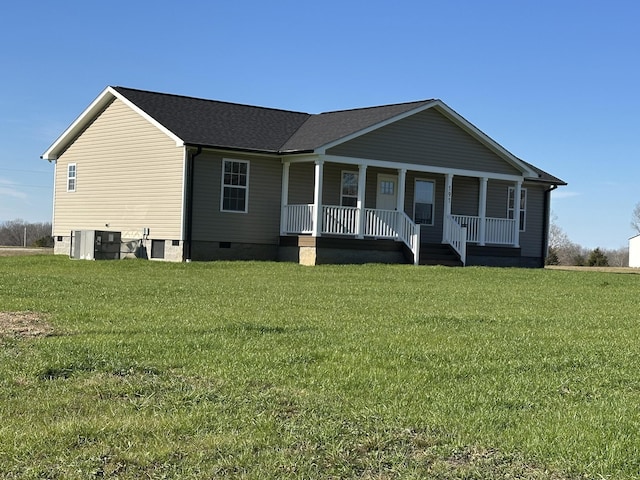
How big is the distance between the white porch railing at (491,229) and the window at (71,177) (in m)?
13.0

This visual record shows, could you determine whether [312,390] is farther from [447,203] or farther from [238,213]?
[447,203]

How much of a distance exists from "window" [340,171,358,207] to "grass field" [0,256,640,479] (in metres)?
13.5

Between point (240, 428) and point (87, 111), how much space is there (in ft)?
75.4

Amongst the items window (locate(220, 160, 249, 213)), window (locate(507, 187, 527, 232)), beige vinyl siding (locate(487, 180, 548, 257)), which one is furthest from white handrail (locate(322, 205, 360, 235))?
window (locate(507, 187, 527, 232))

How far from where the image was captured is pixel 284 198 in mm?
24531

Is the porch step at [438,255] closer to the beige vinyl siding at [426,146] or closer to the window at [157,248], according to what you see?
the beige vinyl siding at [426,146]

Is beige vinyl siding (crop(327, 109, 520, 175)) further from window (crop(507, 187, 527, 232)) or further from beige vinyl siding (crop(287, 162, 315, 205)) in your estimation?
window (crop(507, 187, 527, 232))

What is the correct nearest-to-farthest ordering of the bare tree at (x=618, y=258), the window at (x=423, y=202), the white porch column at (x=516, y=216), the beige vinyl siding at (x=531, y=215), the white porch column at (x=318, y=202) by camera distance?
the white porch column at (x=318, y=202) → the window at (x=423, y=202) → the white porch column at (x=516, y=216) → the beige vinyl siding at (x=531, y=215) → the bare tree at (x=618, y=258)

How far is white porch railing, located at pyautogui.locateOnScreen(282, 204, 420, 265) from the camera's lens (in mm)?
23500

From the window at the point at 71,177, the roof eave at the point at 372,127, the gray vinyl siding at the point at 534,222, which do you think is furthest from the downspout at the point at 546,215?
the window at the point at 71,177

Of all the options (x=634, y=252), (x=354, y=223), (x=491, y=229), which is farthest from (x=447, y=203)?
(x=634, y=252)

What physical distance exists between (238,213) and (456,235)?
22.6 feet

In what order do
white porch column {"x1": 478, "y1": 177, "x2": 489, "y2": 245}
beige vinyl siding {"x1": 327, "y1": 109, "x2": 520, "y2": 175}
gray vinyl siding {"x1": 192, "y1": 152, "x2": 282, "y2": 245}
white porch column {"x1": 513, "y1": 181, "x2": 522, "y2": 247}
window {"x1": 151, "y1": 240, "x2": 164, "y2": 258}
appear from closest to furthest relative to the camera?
gray vinyl siding {"x1": 192, "y1": 152, "x2": 282, "y2": 245} < window {"x1": 151, "y1": 240, "x2": 164, "y2": 258} < beige vinyl siding {"x1": 327, "y1": 109, "x2": 520, "y2": 175} < white porch column {"x1": 478, "y1": 177, "x2": 489, "y2": 245} < white porch column {"x1": 513, "y1": 181, "x2": 522, "y2": 247}

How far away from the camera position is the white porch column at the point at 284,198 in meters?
24.4
